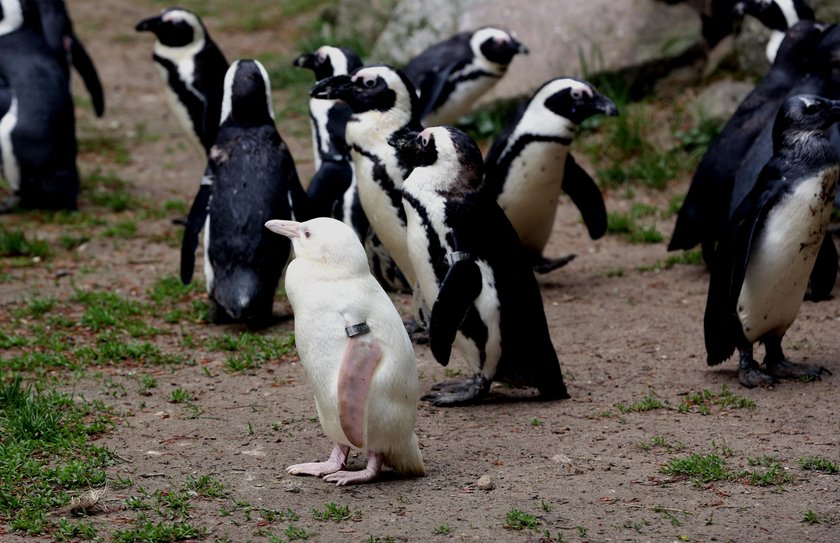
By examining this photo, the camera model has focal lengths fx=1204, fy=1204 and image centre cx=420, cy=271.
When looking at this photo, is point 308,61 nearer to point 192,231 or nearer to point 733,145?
point 192,231

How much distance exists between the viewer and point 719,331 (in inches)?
201

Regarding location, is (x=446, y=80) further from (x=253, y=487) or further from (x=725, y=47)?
(x=253, y=487)

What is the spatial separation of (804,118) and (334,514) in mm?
2690

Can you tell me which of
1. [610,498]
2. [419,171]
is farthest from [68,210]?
[610,498]

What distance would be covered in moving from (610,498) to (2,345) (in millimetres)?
3167

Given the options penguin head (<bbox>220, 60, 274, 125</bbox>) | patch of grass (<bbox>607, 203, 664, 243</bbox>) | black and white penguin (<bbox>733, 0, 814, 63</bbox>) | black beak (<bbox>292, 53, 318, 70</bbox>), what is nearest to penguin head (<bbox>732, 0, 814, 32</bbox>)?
black and white penguin (<bbox>733, 0, 814, 63</bbox>)

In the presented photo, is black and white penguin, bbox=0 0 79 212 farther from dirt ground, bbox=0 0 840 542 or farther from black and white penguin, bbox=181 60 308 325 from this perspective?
black and white penguin, bbox=181 60 308 325

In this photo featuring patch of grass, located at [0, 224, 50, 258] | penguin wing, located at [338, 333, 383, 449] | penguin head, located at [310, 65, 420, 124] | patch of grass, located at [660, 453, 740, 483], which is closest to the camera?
penguin wing, located at [338, 333, 383, 449]

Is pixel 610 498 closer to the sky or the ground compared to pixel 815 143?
closer to the ground

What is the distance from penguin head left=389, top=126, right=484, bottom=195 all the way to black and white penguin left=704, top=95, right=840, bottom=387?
114 centimetres

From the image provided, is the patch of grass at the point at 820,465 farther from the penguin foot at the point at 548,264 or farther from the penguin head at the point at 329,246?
the penguin foot at the point at 548,264

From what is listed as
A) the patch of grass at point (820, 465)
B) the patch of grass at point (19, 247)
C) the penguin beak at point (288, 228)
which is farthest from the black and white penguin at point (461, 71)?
the patch of grass at point (820, 465)

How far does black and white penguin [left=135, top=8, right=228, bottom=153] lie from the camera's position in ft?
26.7

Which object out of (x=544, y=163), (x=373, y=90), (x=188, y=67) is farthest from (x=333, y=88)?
(x=188, y=67)
